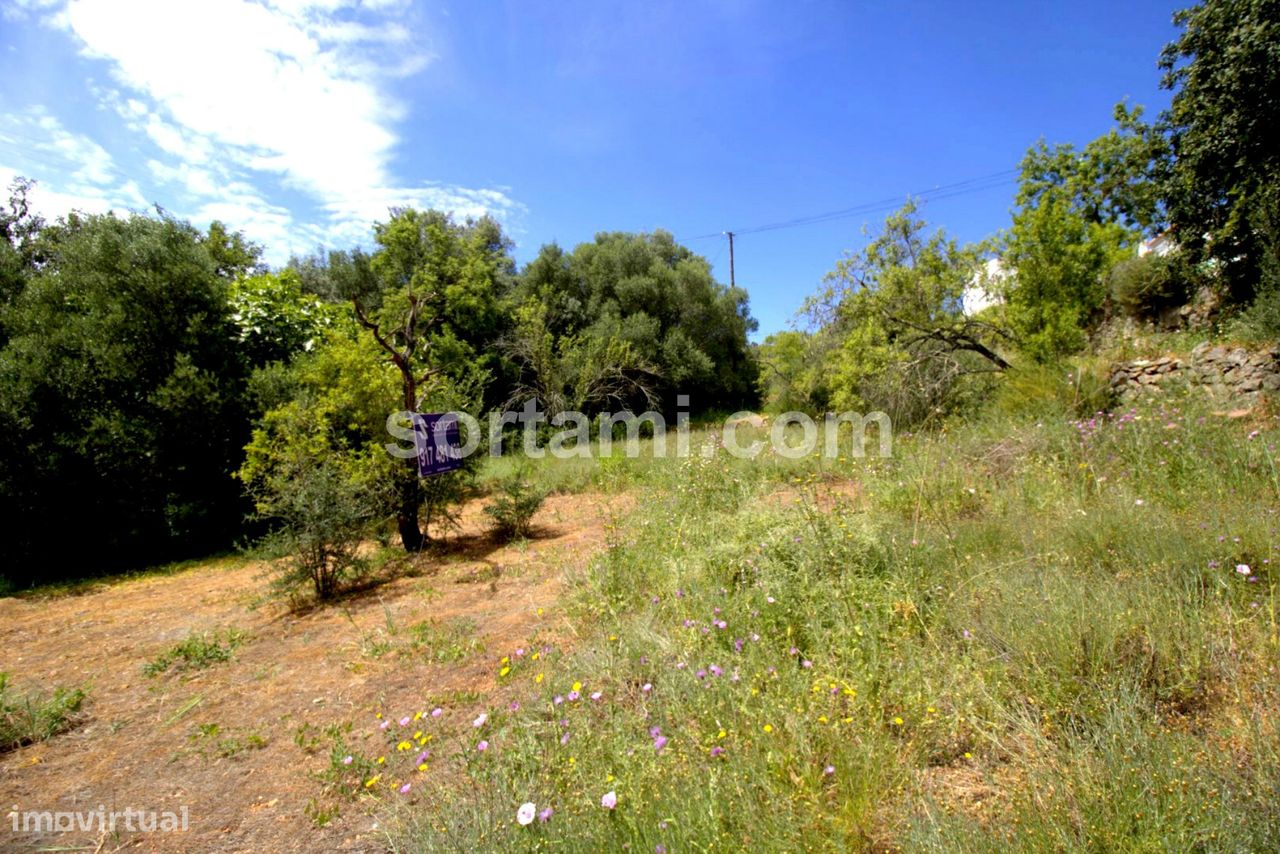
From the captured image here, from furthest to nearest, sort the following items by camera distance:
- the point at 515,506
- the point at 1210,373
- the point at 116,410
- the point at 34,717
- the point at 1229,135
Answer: the point at 1229,135, the point at 116,410, the point at 515,506, the point at 1210,373, the point at 34,717

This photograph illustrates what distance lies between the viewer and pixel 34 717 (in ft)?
9.46

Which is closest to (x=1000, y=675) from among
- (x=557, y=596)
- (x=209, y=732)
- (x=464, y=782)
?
(x=464, y=782)

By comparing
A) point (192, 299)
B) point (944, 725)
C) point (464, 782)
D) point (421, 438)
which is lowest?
point (464, 782)

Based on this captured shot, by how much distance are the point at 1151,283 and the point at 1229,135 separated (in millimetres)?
2530

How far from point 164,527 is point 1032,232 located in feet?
44.9

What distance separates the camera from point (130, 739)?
2.79m

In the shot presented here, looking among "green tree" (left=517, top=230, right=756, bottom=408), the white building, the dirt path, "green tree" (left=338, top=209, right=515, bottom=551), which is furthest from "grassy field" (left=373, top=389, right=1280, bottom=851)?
"green tree" (left=517, top=230, right=756, bottom=408)

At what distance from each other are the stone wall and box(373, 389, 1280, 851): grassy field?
2.65m

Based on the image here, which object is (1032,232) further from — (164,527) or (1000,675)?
(164,527)

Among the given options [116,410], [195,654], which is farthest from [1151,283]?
[116,410]

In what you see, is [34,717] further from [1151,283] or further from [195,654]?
[1151,283]

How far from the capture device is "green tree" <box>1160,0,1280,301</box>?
8.05 m

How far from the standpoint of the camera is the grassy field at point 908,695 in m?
1.42

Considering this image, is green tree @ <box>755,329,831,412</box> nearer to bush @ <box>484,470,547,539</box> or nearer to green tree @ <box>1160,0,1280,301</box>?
green tree @ <box>1160,0,1280,301</box>
